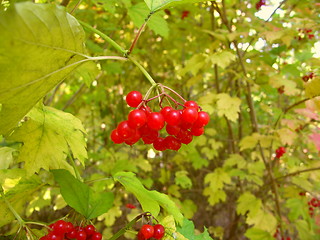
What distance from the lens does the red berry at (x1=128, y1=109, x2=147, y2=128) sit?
0.89 meters

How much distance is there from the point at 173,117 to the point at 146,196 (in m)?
0.39

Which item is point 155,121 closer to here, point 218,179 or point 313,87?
point 313,87

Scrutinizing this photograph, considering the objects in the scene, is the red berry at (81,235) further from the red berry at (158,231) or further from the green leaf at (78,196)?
the red berry at (158,231)

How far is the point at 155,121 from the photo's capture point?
2.93 feet

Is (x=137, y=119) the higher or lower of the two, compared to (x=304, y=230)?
higher

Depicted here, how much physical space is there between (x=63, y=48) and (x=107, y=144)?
345cm

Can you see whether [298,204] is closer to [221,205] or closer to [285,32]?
[221,205]

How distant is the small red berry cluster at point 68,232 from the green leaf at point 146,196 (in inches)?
9.0

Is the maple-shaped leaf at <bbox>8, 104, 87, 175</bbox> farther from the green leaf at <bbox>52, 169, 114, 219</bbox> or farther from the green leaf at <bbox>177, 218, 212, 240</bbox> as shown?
the green leaf at <bbox>177, 218, 212, 240</bbox>

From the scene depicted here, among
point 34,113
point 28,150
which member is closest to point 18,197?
point 28,150

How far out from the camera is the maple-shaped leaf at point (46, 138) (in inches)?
45.9

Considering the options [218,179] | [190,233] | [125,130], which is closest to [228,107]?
[218,179]

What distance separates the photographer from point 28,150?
46.4 inches

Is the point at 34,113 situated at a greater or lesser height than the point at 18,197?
greater
